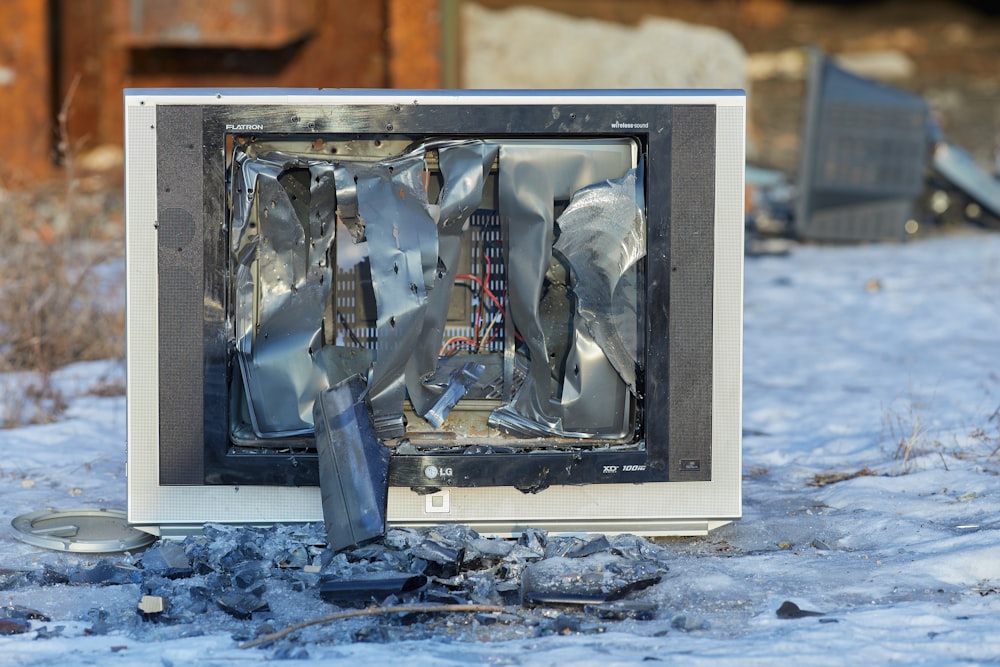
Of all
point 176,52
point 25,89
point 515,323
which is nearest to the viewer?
point 515,323

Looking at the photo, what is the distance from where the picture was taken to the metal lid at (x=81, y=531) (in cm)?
303

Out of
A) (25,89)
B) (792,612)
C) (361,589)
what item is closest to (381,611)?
(361,589)

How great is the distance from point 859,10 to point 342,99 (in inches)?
419

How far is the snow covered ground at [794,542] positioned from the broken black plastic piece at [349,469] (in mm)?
194

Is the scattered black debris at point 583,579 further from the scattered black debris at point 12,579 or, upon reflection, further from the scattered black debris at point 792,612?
the scattered black debris at point 12,579

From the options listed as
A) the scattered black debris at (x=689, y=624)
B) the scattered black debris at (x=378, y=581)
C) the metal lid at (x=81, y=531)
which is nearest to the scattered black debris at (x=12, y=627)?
the scattered black debris at (x=378, y=581)

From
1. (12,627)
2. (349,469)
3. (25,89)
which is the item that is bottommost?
(12,627)

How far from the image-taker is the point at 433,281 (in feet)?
9.50

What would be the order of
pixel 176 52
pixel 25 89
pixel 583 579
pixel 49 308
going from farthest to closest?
pixel 176 52
pixel 25 89
pixel 49 308
pixel 583 579

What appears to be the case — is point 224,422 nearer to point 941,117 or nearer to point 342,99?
point 342,99

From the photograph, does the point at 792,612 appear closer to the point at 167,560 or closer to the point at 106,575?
the point at 167,560

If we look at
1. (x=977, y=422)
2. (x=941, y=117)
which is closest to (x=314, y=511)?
(x=977, y=422)

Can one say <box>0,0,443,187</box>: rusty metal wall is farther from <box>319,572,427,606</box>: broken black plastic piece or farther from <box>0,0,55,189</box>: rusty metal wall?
<box>319,572,427,606</box>: broken black plastic piece

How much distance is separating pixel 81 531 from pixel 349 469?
0.86m
